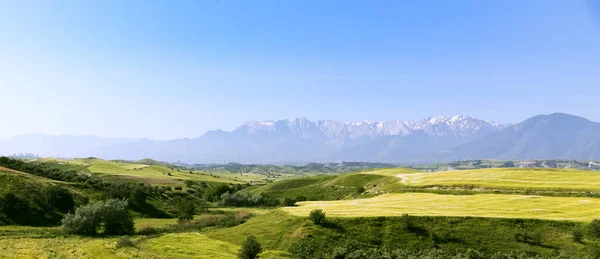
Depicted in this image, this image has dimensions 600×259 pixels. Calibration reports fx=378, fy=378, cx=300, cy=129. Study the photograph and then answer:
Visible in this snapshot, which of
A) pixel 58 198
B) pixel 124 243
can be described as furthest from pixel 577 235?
pixel 58 198

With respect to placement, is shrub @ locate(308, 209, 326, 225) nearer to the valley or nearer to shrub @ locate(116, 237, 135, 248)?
the valley

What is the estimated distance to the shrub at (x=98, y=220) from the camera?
57312mm

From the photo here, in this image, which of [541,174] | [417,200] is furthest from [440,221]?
[541,174]

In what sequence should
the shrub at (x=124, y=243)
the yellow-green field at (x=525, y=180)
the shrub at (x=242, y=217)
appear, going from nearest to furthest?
the shrub at (x=124, y=243) < the shrub at (x=242, y=217) < the yellow-green field at (x=525, y=180)

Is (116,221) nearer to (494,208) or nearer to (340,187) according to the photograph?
(494,208)

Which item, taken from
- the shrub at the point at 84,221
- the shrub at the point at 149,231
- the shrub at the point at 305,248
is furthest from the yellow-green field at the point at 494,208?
the shrub at the point at 84,221

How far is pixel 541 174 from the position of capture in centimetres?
10156

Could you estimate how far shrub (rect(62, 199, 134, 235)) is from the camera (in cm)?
5731

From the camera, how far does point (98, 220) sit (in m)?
59.3

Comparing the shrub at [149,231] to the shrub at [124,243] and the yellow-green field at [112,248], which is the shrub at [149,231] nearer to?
the yellow-green field at [112,248]

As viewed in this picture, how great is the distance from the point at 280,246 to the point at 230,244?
24.1 feet

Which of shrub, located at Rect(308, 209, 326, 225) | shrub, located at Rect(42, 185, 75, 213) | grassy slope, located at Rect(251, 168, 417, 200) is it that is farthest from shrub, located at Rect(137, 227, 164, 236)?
grassy slope, located at Rect(251, 168, 417, 200)

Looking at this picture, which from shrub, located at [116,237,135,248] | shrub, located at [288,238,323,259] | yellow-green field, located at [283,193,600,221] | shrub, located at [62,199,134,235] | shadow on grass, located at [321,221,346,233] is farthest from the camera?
shrub, located at [62,199,134,235]

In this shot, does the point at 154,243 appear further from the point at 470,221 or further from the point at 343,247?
the point at 470,221
